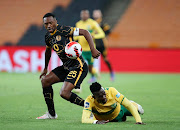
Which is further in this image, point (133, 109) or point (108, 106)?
point (108, 106)

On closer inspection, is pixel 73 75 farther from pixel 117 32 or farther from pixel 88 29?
pixel 117 32

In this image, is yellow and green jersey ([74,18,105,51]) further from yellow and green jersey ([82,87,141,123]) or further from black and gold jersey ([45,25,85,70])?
yellow and green jersey ([82,87,141,123])

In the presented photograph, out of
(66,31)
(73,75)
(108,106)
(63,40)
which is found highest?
(66,31)

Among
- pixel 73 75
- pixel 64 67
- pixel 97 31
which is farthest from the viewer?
pixel 97 31

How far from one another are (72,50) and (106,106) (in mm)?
1178

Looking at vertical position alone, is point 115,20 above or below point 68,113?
below

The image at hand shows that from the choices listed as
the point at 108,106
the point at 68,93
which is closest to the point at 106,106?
the point at 108,106

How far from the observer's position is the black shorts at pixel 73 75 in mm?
6980

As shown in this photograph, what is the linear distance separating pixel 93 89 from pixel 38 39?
1872 centimetres

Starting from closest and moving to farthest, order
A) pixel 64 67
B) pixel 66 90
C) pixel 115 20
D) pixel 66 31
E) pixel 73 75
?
pixel 66 90
pixel 73 75
pixel 66 31
pixel 64 67
pixel 115 20

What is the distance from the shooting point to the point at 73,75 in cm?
702

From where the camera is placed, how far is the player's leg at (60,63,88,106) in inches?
272

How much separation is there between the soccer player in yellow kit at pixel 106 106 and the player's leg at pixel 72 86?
1.58ft

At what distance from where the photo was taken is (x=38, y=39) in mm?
24422
